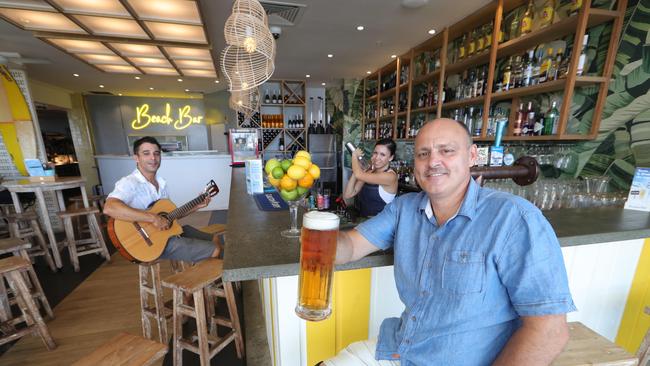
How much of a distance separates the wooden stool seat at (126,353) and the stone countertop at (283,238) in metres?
0.67

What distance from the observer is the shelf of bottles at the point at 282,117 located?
20.4ft

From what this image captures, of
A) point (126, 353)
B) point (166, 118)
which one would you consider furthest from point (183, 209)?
point (166, 118)

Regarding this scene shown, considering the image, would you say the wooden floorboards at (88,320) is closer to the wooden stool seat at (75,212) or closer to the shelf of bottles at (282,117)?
the wooden stool seat at (75,212)

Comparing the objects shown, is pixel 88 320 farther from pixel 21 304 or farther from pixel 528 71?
pixel 528 71

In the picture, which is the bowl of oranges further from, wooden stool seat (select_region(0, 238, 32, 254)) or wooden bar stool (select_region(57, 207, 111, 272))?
wooden bar stool (select_region(57, 207, 111, 272))

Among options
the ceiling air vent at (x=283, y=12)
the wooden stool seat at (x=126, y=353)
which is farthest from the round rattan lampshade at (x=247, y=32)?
the wooden stool seat at (x=126, y=353)

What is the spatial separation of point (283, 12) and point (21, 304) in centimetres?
348

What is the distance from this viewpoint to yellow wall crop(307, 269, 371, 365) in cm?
121

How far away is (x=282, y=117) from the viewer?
20.6 feet

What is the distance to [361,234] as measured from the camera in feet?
3.37

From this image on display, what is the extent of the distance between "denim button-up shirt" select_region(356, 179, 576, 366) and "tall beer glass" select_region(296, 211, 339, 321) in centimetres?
31

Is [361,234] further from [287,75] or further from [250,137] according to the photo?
[287,75]

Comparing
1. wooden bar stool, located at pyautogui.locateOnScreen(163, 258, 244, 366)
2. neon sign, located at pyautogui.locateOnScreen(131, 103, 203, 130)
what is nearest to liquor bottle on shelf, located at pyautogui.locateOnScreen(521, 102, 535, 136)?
wooden bar stool, located at pyautogui.locateOnScreen(163, 258, 244, 366)

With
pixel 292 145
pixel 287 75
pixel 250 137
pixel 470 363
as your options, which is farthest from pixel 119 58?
pixel 470 363
